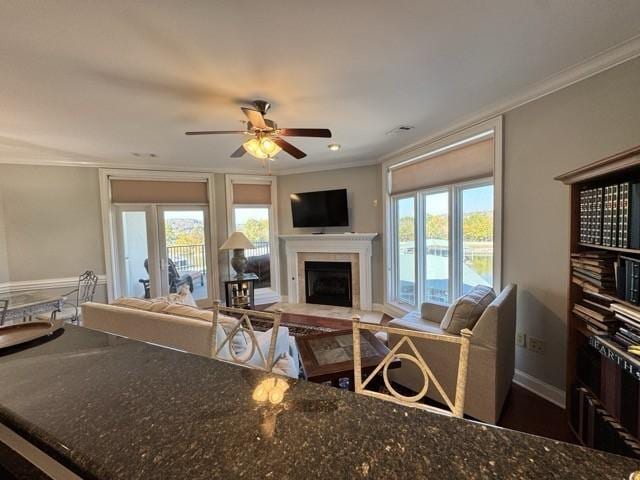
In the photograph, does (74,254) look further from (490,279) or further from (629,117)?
(629,117)

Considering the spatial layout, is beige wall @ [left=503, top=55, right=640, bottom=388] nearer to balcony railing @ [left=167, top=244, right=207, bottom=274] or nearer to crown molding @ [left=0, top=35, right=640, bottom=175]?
crown molding @ [left=0, top=35, right=640, bottom=175]

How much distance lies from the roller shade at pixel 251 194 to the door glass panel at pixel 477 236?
338cm

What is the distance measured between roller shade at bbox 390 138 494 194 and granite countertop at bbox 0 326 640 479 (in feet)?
9.44

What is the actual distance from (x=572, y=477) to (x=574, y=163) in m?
2.43

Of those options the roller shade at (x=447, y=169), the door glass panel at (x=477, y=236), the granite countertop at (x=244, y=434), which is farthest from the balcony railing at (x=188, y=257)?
the granite countertop at (x=244, y=434)

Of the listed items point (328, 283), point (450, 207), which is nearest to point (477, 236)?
point (450, 207)

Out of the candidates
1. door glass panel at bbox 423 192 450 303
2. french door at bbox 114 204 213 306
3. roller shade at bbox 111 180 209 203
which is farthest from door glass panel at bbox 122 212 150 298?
door glass panel at bbox 423 192 450 303

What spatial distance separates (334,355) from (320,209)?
313 cm

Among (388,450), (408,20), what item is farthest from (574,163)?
(388,450)

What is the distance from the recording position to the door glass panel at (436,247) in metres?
3.56

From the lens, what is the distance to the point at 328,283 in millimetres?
5215

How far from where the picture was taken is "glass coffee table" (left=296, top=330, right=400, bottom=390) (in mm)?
1869

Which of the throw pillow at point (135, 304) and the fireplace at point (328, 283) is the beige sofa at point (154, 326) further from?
the fireplace at point (328, 283)

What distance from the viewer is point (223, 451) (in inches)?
21.5
